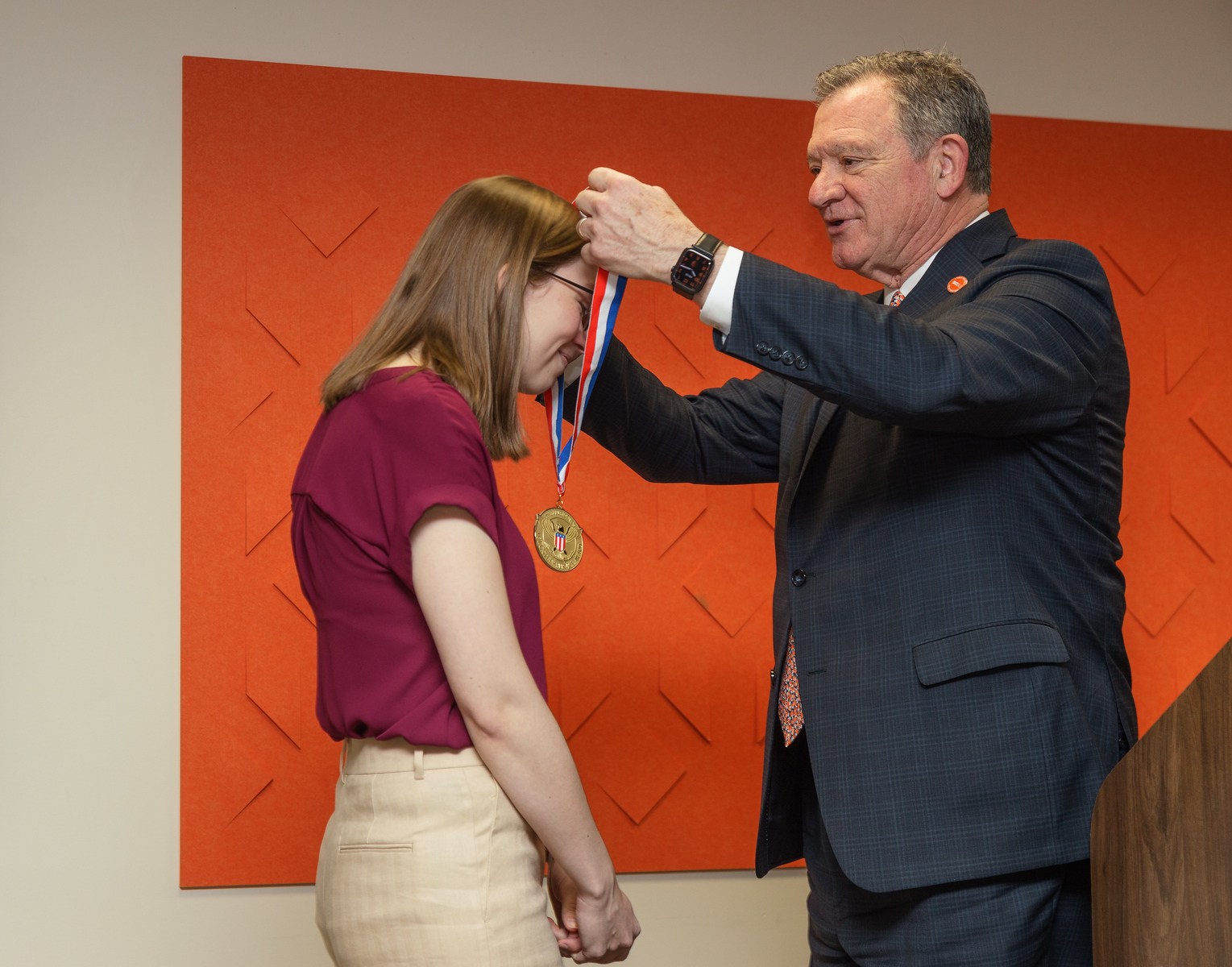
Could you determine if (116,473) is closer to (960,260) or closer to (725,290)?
(725,290)

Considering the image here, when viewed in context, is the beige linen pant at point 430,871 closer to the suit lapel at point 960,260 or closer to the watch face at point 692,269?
the watch face at point 692,269

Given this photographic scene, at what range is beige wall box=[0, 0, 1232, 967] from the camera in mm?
2715

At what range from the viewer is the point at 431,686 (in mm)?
1362

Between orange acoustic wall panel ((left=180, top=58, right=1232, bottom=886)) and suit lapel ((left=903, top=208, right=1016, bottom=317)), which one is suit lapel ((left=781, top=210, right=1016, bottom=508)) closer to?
suit lapel ((left=903, top=208, right=1016, bottom=317))

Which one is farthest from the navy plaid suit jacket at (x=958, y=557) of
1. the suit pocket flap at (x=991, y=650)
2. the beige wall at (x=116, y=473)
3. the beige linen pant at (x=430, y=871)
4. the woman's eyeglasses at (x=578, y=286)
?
the beige wall at (x=116, y=473)

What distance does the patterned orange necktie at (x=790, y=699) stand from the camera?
178 centimetres

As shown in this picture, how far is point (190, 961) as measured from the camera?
8.93ft

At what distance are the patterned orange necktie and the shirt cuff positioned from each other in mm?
531

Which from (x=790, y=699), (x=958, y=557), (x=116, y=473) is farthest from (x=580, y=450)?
(x=958, y=557)

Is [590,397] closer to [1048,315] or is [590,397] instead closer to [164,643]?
[1048,315]

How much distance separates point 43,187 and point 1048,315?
233cm

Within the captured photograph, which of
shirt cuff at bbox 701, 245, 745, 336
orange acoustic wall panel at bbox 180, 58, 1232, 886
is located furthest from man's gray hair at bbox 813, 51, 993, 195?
orange acoustic wall panel at bbox 180, 58, 1232, 886

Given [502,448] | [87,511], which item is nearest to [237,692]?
[87,511]

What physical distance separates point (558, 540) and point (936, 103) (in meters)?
0.92
